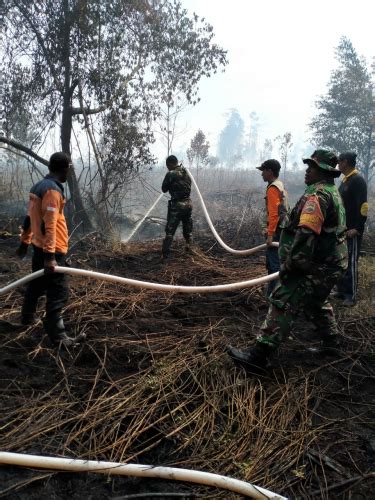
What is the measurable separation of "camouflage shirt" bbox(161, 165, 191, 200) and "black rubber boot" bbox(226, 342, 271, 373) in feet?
14.1

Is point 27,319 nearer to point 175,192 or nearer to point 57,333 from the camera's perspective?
point 57,333

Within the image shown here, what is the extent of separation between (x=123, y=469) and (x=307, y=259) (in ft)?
6.20

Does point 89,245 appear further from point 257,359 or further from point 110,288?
point 257,359

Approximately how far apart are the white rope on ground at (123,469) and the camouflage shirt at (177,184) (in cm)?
537

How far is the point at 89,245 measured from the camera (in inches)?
329

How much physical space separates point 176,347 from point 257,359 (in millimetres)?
772

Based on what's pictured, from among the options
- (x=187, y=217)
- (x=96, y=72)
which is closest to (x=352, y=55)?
(x=96, y=72)

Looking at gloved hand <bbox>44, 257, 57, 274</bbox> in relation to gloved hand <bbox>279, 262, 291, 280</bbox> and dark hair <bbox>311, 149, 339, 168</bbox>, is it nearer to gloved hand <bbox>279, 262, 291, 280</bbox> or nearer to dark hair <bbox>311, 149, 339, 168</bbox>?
gloved hand <bbox>279, 262, 291, 280</bbox>

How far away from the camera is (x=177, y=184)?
702 centimetres

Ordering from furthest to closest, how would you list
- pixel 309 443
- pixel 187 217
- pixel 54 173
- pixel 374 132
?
pixel 374 132
pixel 187 217
pixel 54 173
pixel 309 443

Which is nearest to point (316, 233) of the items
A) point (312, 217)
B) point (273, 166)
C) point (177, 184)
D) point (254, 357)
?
point (312, 217)

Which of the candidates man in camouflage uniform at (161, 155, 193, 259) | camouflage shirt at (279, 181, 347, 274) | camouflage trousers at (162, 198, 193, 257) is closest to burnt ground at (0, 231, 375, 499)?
camouflage shirt at (279, 181, 347, 274)

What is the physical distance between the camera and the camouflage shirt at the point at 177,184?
276 inches

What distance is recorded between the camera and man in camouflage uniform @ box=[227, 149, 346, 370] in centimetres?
298
